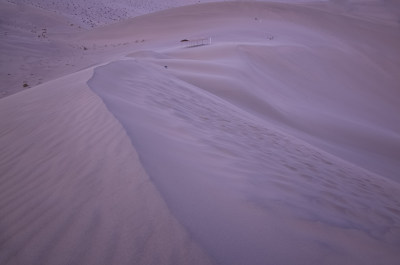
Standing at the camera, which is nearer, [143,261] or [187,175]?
[143,261]

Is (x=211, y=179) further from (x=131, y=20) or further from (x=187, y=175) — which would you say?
(x=131, y=20)

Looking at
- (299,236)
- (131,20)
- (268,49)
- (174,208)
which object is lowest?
(299,236)

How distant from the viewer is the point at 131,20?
19859 mm

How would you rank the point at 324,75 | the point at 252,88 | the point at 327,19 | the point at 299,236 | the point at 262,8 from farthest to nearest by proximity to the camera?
1. the point at 262,8
2. the point at 327,19
3. the point at 324,75
4. the point at 252,88
5. the point at 299,236

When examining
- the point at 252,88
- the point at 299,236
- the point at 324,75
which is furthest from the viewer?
the point at 324,75

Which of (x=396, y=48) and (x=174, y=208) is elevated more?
(x=396, y=48)

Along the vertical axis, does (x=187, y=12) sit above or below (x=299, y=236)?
above

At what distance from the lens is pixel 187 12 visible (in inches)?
785

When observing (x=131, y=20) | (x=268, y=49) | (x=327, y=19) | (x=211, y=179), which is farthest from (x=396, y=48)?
(x=211, y=179)

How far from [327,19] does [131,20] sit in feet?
41.0

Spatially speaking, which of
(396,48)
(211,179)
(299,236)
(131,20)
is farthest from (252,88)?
(131,20)

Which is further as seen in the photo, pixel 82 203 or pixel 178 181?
pixel 178 181

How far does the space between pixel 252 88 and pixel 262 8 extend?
13844 mm

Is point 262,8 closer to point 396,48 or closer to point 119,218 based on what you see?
point 396,48
